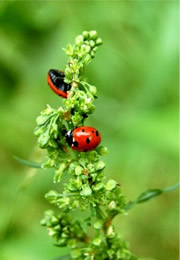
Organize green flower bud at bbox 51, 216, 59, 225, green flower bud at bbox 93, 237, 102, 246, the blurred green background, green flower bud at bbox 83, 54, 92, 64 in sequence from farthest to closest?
the blurred green background → green flower bud at bbox 51, 216, 59, 225 → green flower bud at bbox 93, 237, 102, 246 → green flower bud at bbox 83, 54, 92, 64

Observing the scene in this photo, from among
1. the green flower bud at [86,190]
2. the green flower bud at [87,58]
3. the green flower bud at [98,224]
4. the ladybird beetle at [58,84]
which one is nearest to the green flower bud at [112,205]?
the green flower bud at [98,224]

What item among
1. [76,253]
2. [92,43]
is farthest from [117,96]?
[76,253]

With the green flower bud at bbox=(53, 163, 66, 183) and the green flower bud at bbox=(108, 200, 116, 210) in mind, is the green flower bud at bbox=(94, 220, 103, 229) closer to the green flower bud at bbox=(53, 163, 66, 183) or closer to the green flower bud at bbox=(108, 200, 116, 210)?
the green flower bud at bbox=(108, 200, 116, 210)

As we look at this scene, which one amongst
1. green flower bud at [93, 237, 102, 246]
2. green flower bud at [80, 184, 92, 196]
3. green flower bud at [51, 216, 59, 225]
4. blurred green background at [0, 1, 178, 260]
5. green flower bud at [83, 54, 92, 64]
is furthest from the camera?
blurred green background at [0, 1, 178, 260]

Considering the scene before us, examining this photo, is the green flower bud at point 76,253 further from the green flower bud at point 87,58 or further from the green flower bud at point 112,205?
the green flower bud at point 87,58

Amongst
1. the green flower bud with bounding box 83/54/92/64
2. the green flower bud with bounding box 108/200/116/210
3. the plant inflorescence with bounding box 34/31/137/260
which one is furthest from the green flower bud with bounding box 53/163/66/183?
the green flower bud with bounding box 83/54/92/64

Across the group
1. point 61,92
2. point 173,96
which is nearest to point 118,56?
point 173,96
